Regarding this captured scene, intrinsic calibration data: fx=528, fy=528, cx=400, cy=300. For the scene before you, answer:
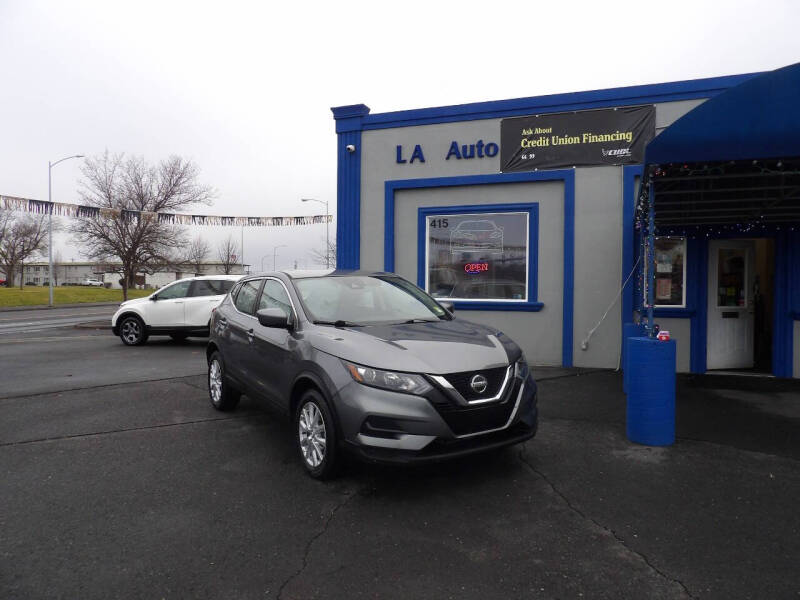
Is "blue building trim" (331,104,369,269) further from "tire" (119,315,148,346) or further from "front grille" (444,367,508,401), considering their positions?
"front grille" (444,367,508,401)

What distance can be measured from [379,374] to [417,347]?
376 millimetres

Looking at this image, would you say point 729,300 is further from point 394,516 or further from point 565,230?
point 394,516

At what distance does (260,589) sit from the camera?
272cm

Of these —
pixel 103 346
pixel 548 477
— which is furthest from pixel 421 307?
pixel 103 346

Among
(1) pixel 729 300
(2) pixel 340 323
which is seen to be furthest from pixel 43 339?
(1) pixel 729 300

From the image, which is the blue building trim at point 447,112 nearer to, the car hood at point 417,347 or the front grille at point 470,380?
the car hood at point 417,347

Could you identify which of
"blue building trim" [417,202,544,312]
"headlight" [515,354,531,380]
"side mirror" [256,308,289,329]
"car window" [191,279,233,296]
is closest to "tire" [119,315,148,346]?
"car window" [191,279,233,296]

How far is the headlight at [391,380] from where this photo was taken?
3.60 meters

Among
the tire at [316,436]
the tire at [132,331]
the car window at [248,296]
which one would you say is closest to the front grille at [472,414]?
the tire at [316,436]

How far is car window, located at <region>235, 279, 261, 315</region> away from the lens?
563 centimetres

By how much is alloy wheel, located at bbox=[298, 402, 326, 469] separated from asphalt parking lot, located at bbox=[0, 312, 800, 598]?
0.19m

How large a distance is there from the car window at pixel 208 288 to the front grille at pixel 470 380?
1025 centimetres

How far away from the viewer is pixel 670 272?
8.77m

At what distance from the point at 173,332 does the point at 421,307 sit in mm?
9569
